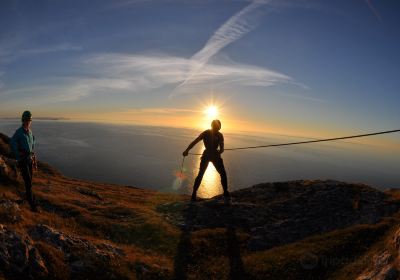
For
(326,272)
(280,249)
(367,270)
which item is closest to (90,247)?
(280,249)

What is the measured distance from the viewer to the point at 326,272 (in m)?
11.5

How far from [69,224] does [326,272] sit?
13059 millimetres

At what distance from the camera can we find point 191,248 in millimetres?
14352

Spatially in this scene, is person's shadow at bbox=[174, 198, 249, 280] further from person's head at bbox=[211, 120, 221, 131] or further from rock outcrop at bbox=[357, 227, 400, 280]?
person's head at bbox=[211, 120, 221, 131]

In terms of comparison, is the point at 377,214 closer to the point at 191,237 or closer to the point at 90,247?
the point at 191,237

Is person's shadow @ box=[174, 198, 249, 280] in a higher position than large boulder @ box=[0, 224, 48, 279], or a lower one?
lower

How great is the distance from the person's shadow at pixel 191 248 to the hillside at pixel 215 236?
49mm

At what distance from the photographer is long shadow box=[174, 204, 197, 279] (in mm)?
12177

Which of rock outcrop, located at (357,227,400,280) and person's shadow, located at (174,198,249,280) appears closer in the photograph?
rock outcrop, located at (357,227,400,280)

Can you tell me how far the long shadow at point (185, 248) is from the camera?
12.2 meters

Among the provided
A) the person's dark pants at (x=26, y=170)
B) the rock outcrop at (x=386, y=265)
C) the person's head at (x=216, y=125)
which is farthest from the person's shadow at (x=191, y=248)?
the person's dark pants at (x=26, y=170)

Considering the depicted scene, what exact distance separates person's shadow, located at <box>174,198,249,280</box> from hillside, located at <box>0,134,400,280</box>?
0.05 meters

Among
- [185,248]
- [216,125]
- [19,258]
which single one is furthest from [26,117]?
[216,125]

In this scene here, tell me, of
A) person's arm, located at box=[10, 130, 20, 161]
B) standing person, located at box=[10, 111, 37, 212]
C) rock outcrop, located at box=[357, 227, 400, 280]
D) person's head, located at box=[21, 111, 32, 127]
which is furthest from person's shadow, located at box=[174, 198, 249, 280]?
person's head, located at box=[21, 111, 32, 127]
